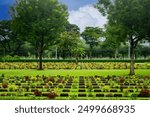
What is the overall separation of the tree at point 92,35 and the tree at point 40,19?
56.2 m

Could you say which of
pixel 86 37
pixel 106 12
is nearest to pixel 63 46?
pixel 86 37

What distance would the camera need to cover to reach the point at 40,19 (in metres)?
68.7

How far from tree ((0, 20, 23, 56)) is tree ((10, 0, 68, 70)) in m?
55.5

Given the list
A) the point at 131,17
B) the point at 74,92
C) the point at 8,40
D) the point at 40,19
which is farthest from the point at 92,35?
the point at 74,92

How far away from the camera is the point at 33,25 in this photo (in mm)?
67375

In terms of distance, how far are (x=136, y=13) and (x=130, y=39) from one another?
568 cm

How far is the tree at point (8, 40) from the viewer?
125225 mm

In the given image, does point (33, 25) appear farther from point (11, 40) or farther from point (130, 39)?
point (11, 40)

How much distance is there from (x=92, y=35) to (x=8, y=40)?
916 inches

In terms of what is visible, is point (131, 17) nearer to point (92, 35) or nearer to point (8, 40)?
point (92, 35)

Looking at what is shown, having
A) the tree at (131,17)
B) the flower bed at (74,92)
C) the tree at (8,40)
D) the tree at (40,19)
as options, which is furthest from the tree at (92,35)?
the flower bed at (74,92)

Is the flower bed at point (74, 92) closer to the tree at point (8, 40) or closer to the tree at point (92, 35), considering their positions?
the tree at point (92, 35)

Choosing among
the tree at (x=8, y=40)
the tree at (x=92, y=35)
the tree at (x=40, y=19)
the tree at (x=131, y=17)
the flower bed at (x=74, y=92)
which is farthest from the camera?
the tree at (x=92, y=35)

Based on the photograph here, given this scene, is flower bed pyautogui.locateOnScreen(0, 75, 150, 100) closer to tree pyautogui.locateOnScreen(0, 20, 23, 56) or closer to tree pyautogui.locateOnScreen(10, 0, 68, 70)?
tree pyautogui.locateOnScreen(10, 0, 68, 70)
